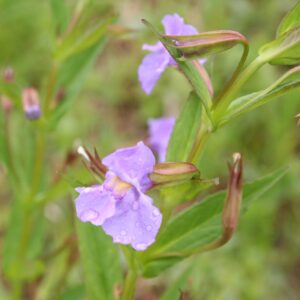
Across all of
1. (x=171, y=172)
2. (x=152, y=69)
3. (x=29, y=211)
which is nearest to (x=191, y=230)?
(x=171, y=172)

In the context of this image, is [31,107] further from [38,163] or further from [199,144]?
[199,144]

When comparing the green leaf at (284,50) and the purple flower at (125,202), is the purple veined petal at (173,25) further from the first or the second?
the purple flower at (125,202)

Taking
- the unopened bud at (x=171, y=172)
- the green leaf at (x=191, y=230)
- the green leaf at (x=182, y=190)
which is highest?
the unopened bud at (x=171, y=172)

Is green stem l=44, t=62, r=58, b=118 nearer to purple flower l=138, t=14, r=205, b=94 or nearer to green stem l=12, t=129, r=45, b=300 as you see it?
green stem l=12, t=129, r=45, b=300

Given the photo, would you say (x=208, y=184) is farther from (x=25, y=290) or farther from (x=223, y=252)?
(x=25, y=290)

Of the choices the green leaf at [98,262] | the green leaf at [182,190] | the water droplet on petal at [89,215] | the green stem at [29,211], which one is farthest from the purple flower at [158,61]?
the green stem at [29,211]

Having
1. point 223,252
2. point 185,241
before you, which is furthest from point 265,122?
point 185,241

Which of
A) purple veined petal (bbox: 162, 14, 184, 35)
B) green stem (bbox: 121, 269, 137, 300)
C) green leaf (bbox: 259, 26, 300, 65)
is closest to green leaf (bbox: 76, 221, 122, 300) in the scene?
green stem (bbox: 121, 269, 137, 300)
